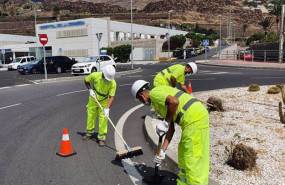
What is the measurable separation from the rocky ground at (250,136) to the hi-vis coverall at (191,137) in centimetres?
115

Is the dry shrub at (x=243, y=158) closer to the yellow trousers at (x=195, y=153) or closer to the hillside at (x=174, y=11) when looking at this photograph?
the yellow trousers at (x=195, y=153)

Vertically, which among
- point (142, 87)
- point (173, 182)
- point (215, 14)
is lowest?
point (173, 182)

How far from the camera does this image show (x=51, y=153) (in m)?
5.81

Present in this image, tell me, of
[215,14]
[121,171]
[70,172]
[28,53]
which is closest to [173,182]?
[121,171]

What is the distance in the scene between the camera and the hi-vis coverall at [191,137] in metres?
3.33

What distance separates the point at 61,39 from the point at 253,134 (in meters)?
51.6

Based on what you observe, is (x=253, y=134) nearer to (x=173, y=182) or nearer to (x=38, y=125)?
(x=173, y=182)

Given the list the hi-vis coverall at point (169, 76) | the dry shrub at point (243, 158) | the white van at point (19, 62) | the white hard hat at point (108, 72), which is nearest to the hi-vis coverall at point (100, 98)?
the white hard hat at point (108, 72)

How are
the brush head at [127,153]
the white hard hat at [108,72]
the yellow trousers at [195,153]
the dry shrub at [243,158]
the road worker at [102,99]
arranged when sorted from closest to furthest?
the yellow trousers at [195,153]
the dry shrub at [243,158]
the brush head at [127,153]
the white hard hat at [108,72]
the road worker at [102,99]

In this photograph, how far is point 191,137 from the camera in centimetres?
338

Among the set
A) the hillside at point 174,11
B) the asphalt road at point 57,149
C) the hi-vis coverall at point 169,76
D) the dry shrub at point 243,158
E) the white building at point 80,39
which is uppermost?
the hillside at point 174,11

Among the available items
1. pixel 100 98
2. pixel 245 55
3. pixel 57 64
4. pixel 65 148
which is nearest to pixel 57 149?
pixel 65 148

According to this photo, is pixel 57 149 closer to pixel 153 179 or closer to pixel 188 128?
pixel 153 179

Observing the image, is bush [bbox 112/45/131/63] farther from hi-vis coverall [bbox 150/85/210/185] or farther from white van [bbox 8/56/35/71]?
hi-vis coverall [bbox 150/85/210/185]
